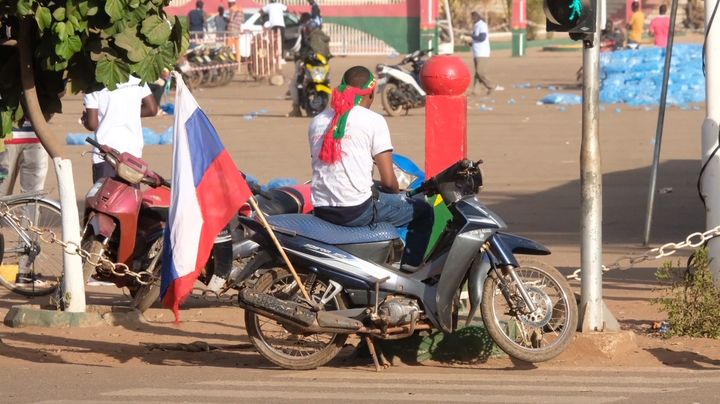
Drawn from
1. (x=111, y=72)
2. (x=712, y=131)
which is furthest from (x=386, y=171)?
(x=712, y=131)

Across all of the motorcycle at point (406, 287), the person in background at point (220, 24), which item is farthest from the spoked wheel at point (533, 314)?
the person in background at point (220, 24)

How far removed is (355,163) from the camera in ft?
26.5

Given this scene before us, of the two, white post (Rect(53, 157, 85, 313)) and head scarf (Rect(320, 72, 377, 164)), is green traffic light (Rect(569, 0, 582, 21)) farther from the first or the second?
white post (Rect(53, 157, 85, 313))

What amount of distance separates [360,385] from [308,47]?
18127 mm

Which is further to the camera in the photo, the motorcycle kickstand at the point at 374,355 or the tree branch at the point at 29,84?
the tree branch at the point at 29,84

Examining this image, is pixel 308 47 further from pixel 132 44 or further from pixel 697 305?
pixel 132 44

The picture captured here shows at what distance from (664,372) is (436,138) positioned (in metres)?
2.16

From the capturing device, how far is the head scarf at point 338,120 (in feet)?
26.4

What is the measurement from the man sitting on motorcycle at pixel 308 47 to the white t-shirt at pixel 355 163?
17.0 meters

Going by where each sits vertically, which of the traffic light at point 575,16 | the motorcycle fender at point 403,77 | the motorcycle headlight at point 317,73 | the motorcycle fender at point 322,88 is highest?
the traffic light at point 575,16

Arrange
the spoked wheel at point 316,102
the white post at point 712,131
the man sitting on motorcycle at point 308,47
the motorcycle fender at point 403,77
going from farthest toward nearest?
the spoked wheel at point 316,102
the motorcycle fender at point 403,77
the man sitting on motorcycle at point 308,47
the white post at point 712,131

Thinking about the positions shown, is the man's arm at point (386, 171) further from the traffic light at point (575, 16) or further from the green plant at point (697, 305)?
the green plant at point (697, 305)

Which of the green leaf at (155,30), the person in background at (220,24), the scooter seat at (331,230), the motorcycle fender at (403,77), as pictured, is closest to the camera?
the scooter seat at (331,230)

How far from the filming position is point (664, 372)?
791 centimetres
